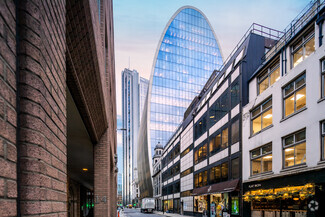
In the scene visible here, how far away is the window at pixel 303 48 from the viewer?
1634 centimetres

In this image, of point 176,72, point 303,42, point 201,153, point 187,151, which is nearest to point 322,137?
point 303,42

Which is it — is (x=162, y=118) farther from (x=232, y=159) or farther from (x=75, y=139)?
(x=75, y=139)

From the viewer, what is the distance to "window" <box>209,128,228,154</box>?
2786cm

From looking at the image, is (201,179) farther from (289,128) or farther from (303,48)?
(303,48)

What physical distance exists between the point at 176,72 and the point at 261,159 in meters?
77.3

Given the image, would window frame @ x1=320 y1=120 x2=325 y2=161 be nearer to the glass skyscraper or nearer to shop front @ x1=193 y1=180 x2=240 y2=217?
shop front @ x1=193 y1=180 x2=240 y2=217

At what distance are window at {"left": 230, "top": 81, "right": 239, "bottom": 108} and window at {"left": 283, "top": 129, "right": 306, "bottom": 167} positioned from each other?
7793mm

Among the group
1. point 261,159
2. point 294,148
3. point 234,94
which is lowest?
point 261,159

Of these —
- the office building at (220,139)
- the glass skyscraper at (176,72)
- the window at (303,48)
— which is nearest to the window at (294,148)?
the window at (303,48)

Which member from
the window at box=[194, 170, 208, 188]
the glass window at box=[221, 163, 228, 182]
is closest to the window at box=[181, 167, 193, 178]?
the window at box=[194, 170, 208, 188]

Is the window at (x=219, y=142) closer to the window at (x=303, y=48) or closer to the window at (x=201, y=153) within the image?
the window at (x=201, y=153)

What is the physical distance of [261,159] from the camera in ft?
68.5

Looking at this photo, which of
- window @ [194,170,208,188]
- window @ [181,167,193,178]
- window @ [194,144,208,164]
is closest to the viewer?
window @ [194,170,208,188]

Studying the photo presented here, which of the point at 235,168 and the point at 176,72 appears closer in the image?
the point at 235,168
